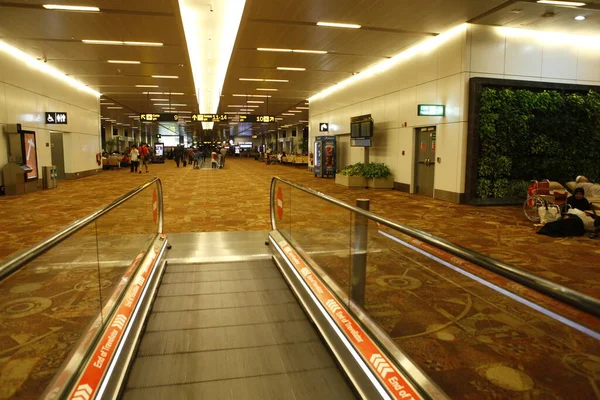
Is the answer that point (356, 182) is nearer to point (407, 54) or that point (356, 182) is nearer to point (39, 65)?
point (407, 54)

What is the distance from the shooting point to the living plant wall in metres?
11.1

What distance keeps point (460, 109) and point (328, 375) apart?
32.4 ft

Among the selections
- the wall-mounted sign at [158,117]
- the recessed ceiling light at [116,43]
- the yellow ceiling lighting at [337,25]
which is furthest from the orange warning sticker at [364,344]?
the wall-mounted sign at [158,117]

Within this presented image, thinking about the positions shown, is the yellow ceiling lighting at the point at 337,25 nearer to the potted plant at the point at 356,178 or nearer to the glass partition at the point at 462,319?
the potted plant at the point at 356,178

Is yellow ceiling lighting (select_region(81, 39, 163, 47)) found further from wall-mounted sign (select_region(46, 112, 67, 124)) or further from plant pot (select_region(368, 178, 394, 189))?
plant pot (select_region(368, 178, 394, 189))

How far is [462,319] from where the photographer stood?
3387 millimetres

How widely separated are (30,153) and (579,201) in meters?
15.3

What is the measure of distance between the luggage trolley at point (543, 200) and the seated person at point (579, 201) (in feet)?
0.98

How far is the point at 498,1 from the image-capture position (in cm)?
906

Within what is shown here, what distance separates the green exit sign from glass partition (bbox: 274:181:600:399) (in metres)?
7.90

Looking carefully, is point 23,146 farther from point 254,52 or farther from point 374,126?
point 374,126

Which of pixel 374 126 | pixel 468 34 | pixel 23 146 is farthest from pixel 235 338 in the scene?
pixel 374 126

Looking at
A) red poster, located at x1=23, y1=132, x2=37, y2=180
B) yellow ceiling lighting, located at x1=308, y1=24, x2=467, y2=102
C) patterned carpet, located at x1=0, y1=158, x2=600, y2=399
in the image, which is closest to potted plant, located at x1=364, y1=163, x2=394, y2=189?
yellow ceiling lighting, located at x1=308, y1=24, x2=467, y2=102

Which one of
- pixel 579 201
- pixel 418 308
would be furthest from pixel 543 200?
pixel 418 308
